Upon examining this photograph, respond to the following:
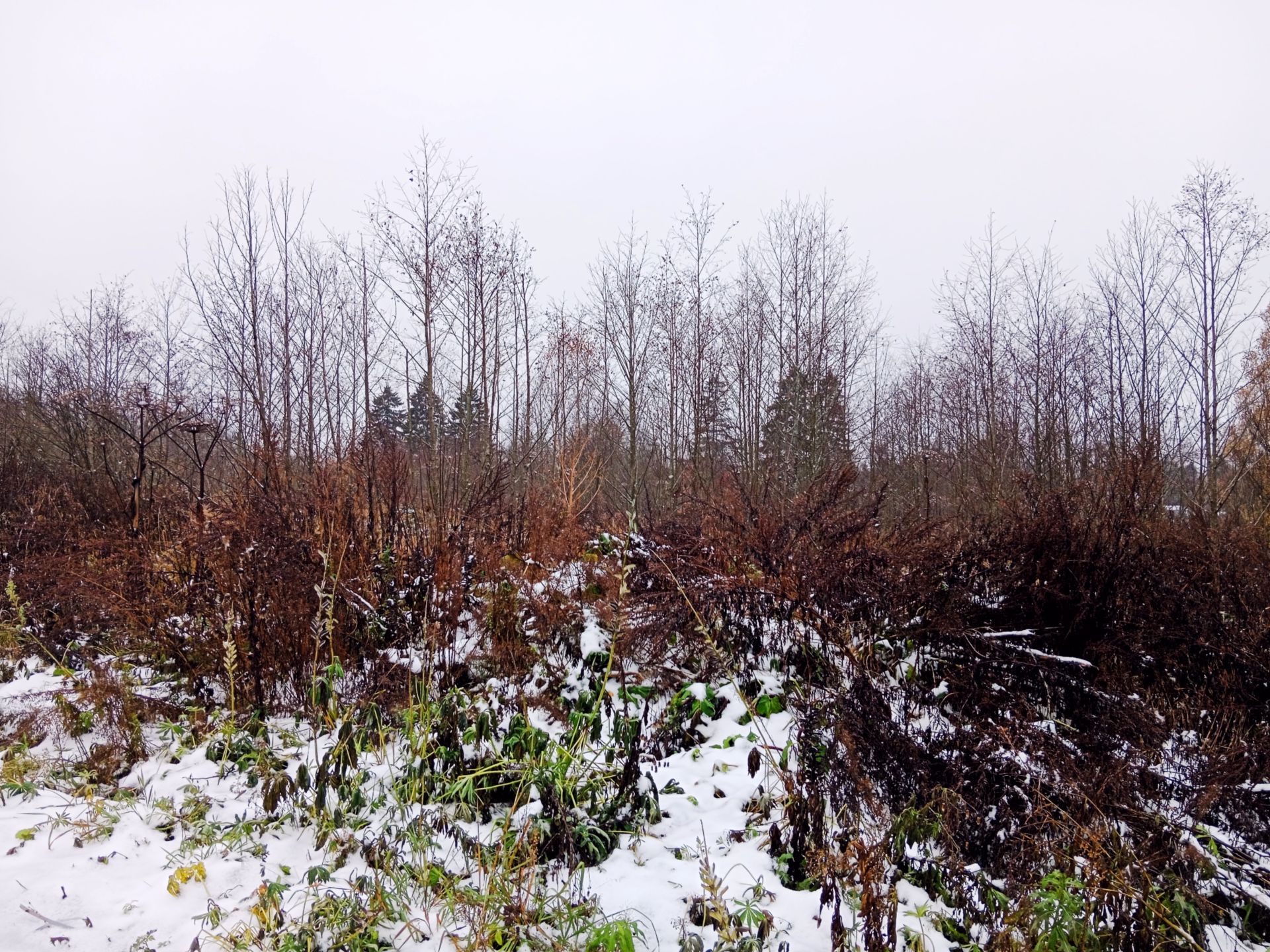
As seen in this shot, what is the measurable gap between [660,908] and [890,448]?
13.9 m

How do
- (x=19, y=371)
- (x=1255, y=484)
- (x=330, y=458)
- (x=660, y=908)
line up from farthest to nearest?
1. (x=19, y=371)
2. (x=1255, y=484)
3. (x=330, y=458)
4. (x=660, y=908)

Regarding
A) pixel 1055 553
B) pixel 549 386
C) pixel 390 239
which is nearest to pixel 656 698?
pixel 1055 553

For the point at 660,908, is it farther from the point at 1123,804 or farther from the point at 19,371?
the point at 19,371

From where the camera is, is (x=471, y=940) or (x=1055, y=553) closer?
(x=471, y=940)

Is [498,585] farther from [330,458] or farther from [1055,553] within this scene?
[1055,553]

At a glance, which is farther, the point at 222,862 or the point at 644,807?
the point at 644,807

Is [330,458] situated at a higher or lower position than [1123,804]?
higher

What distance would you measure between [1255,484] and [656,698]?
7703mm

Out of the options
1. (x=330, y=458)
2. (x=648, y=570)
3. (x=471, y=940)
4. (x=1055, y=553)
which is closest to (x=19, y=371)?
(x=330, y=458)

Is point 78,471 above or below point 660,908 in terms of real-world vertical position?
above

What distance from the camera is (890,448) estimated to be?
14.7 metres

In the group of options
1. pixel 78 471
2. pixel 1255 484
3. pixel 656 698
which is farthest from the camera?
pixel 78 471

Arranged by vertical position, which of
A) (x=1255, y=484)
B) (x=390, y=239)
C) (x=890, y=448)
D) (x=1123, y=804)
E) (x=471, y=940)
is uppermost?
(x=390, y=239)

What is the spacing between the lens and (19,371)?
1336 centimetres
